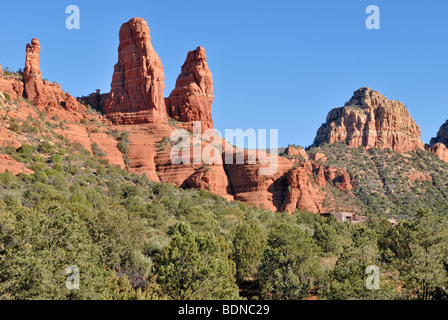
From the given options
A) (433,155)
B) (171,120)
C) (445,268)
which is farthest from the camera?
(433,155)

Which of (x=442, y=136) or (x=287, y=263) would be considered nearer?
(x=287, y=263)

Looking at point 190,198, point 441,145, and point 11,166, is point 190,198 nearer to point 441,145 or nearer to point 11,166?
point 11,166

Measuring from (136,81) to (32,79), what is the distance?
16630mm

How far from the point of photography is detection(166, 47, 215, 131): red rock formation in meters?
83.6

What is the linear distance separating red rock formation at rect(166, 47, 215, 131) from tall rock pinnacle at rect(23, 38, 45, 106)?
73.6 ft

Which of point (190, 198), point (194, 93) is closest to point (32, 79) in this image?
point (194, 93)

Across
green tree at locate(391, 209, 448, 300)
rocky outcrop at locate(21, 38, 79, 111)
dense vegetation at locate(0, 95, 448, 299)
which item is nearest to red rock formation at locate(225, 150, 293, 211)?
dense vegetation at locate(0, 95, 448, 299)

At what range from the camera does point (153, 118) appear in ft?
259

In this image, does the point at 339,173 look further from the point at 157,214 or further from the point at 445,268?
the point at 445,268

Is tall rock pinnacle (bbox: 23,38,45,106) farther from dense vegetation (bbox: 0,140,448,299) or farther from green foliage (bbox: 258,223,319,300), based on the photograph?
green foliage (bbox: 258,223,319,300)

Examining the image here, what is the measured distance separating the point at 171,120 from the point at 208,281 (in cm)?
6209

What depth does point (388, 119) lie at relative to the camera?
430ft

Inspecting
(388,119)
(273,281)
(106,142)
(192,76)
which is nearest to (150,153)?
(106,142)

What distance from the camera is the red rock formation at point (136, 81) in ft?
261
